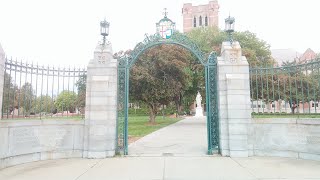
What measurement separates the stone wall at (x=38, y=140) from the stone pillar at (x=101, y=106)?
17.7 inches

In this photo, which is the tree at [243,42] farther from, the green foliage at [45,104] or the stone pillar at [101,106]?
the green foliage at [45,104]

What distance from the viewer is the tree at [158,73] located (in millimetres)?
23000

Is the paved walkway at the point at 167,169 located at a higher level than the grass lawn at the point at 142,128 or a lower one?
higher

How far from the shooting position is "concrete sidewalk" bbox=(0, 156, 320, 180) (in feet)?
20.4

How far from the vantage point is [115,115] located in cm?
908

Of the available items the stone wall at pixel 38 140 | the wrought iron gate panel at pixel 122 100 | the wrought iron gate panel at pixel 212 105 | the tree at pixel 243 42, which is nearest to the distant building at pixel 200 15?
the tree at pixel 243 42

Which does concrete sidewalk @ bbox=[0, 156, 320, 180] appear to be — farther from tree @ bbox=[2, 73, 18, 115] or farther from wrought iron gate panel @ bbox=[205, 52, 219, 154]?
tree @ bbox=[2, 73, 18, 115]

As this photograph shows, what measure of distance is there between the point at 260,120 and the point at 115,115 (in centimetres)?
503

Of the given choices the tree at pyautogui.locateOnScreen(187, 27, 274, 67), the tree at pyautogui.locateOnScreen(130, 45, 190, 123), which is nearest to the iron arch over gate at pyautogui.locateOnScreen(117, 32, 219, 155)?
the tree at pyautogui.locateOnScreen(130, 45, 190, 123)

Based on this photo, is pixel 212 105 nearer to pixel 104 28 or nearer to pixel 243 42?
pixel 104 28

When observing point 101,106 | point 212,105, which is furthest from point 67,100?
point 212,105

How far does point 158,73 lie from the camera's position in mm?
23953

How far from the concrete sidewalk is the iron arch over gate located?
37.0 inches

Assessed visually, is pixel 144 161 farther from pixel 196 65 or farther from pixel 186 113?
pixel 186 113
